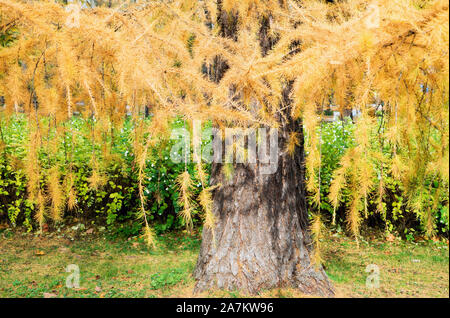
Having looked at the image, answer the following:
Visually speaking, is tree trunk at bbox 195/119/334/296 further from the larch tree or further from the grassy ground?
the grassy ground

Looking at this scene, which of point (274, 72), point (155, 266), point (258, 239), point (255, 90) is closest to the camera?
point (274, 72)

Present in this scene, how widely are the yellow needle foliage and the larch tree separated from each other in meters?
0.01

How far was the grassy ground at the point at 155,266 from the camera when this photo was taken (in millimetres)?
3619

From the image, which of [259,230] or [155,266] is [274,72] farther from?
[155,266]

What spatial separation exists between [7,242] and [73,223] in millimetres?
888

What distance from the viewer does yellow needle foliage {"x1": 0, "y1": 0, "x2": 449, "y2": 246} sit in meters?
1.91

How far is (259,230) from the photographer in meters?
3.30

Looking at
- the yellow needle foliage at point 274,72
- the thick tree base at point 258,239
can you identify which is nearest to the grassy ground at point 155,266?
the thick tree base at point 258,239

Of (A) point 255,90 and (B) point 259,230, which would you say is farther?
(B) point 259,230

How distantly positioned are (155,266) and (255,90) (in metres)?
2.71

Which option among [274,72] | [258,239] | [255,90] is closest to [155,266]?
[258,239]

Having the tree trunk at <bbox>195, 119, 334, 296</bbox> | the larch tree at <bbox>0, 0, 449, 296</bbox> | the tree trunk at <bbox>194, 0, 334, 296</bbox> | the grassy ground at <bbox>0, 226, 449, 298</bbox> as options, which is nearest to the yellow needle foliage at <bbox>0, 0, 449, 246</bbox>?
the larch tree at <bbox>0, 0, 449, 296</bbox>

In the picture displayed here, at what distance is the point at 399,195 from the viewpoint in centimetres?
516

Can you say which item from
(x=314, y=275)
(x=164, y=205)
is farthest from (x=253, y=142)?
(x=164, y=205)
